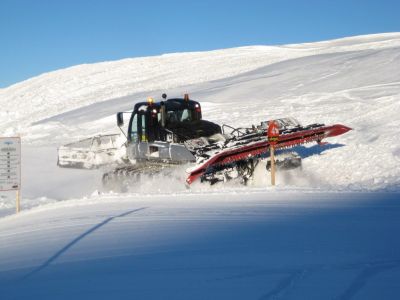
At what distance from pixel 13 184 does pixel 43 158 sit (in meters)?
10.0

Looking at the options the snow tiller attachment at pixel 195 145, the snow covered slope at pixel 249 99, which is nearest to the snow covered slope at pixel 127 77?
the snow covered slope at pixel 249 99

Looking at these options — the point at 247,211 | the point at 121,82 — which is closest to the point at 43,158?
the point at 247,211

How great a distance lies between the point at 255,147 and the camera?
35.1ft

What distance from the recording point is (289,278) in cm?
410

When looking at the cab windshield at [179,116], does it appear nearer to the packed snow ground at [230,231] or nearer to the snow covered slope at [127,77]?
the packed snow ground at [230,231]

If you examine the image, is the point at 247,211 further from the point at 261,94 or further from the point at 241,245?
the point at 261,94

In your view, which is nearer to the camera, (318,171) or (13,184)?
(13,184)

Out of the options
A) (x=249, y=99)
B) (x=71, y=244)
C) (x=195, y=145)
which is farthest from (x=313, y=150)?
(x=249, y=99)

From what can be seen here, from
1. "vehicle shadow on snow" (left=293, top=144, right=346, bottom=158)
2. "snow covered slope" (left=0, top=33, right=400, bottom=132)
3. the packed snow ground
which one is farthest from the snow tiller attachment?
"snow covered slope" (left=0, top=33, right=400, bottom=132)

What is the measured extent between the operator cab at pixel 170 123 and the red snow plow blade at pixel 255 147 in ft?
6.33

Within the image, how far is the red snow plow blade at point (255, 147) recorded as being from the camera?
34.0ft

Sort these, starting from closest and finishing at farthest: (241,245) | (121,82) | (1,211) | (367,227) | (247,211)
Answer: (241,245)
(367,227)
(247,211)
(1,211)
(121,82)

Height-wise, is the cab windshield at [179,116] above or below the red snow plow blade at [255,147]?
above

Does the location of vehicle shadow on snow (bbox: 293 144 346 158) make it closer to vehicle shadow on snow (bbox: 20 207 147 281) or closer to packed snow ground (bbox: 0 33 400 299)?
packed snow ground (bbox: 0 33 400 299)
